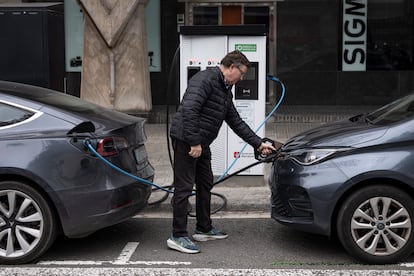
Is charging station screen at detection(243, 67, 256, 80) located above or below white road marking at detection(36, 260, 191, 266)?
above

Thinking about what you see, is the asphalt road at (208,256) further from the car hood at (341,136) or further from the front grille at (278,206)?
the car hood at (341,136)

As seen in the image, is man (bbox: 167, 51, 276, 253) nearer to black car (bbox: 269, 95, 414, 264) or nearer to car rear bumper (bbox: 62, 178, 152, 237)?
car rear bumper (bbox: 62, 178, 152, 237)

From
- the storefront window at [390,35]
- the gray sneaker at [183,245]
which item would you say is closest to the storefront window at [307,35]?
the storefront window at [390,35]

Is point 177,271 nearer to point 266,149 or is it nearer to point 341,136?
point 266,149

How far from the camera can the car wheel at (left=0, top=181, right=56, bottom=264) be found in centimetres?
495

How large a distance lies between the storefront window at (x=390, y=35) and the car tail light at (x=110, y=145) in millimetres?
10297

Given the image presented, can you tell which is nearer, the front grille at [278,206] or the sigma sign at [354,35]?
the front grille at [278,206]

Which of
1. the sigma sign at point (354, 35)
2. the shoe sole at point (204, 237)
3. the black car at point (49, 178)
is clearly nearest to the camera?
the black car at point (49, 178)

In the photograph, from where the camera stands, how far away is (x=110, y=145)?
17.0 feet

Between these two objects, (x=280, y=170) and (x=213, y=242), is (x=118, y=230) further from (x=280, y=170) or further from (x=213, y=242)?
(x=280, y=170)

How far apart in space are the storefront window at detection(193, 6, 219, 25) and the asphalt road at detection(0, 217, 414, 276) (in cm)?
843

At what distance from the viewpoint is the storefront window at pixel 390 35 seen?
14273mm

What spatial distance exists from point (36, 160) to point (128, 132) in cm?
89

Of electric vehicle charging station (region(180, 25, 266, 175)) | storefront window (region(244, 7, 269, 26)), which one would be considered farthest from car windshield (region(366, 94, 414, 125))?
storefront window (region(244, 7, 269, 26))
